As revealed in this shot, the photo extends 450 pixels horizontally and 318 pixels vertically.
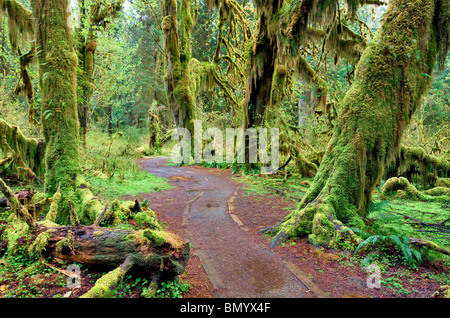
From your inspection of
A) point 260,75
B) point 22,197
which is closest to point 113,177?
point 22,197

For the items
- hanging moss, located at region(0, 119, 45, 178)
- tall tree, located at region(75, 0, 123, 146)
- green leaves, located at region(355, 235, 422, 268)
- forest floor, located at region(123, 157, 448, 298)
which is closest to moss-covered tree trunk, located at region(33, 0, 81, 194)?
forest floor, located at region(123, 157, 448, 298)

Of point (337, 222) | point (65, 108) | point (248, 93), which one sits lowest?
point (337, 222)

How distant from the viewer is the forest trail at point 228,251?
316cm

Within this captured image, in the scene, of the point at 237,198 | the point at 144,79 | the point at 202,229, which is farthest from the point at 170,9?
the point at 144,79

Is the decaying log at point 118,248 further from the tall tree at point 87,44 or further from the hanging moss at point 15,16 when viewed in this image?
the tall tree at point 87,44

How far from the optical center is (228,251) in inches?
172

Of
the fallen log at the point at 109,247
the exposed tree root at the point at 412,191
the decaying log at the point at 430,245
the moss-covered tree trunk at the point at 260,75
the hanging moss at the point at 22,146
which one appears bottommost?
the exposed tree root at the point at 412,191

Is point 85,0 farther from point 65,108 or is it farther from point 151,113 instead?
point 151,113

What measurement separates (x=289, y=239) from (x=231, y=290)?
6.38 feet

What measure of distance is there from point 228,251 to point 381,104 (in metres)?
4.19

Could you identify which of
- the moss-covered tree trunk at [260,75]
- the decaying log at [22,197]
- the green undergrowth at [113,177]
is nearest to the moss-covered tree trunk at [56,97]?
the decaying log at [22,197]

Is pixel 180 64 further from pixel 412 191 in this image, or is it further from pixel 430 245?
pixel 430 245

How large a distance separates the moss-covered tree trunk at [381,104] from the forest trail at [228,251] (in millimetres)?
834

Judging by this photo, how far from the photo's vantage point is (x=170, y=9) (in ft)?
50.5
